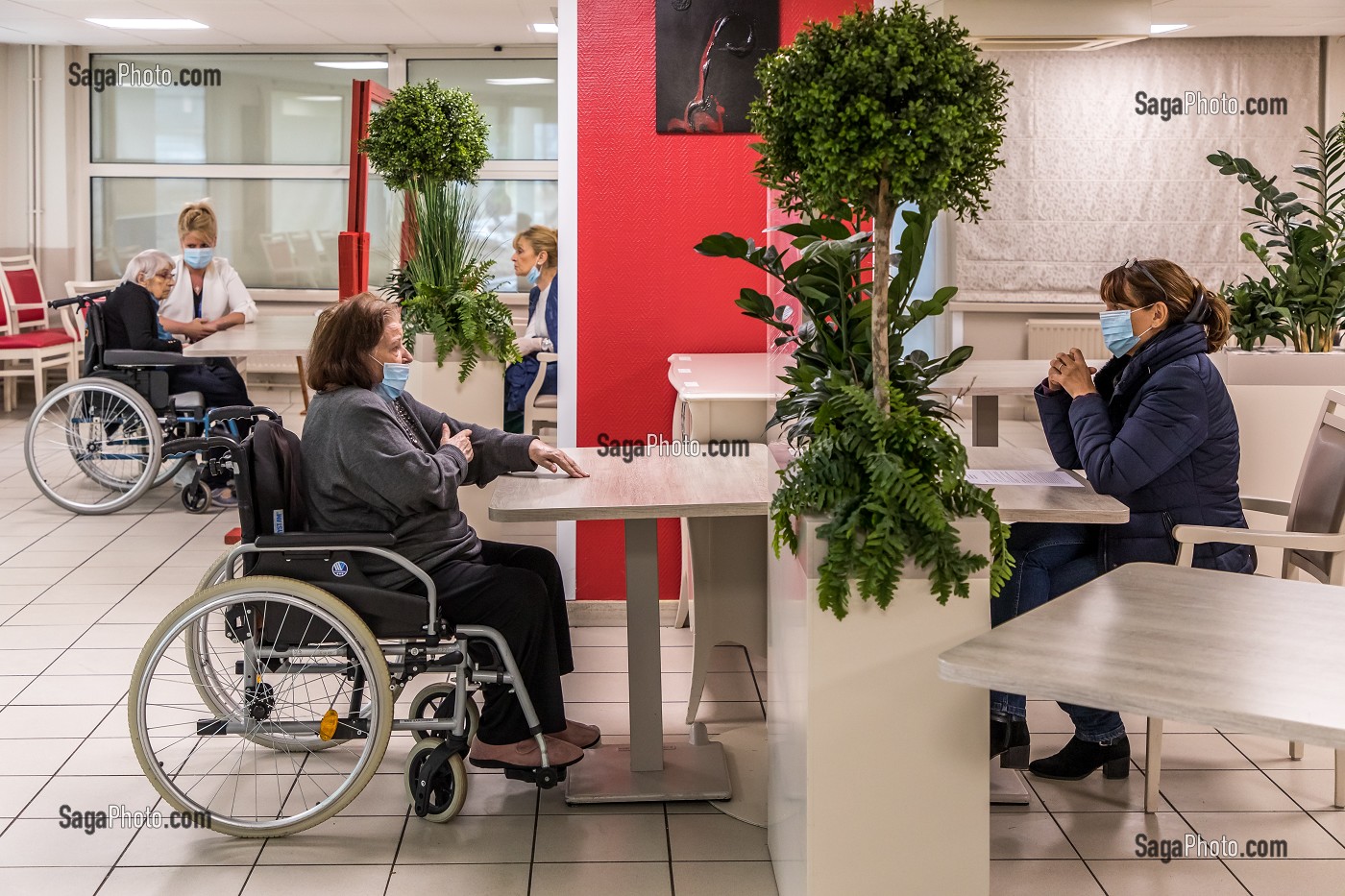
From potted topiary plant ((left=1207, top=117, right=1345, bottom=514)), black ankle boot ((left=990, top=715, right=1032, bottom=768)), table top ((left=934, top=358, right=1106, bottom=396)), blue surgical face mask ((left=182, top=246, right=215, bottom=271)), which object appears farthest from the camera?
blue surgical face mask ((left=182, top=246, right=215, bottom=271))

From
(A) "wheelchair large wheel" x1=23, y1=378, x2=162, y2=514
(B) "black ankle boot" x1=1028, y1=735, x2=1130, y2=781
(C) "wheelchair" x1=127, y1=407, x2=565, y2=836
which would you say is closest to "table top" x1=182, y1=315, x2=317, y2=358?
(A) "wheelchair large wheel" x1=23, y1=378, x2=162, y2=514

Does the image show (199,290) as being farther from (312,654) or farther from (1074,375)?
(1074,375)

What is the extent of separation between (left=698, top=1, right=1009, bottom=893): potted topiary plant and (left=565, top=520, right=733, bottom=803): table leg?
2.47ft

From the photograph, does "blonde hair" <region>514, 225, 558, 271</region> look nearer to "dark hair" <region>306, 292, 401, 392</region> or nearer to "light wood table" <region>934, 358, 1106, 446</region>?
"light wood table" <region>934, 358, 1106, 446</region>

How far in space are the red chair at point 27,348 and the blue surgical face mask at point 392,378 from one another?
19.1ft

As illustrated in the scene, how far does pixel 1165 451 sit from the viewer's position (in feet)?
9.56

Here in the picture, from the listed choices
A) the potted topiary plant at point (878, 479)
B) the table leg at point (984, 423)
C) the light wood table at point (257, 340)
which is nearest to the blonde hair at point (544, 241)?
the light wood table at point (257, 340)

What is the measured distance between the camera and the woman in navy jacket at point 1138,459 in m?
2.93

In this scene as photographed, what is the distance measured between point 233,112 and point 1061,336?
6.20 m

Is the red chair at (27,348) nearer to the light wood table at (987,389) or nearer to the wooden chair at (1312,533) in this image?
the light wood table at (987,389)

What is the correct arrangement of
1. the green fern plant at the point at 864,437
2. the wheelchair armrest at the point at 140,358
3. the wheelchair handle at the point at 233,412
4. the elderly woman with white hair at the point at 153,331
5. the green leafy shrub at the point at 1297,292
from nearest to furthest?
the green fern plant at the point at 864,437 < the green leafy shrub at the point at 1297,292 < the wheelchair handle at the point at 233,412 < the wheelchair armrest at the point at 140,358 < the elderly woman with white hair at the point at 153,331

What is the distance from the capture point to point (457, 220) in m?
4.86

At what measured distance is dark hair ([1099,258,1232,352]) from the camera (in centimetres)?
305

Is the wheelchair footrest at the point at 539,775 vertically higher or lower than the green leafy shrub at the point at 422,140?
lower
